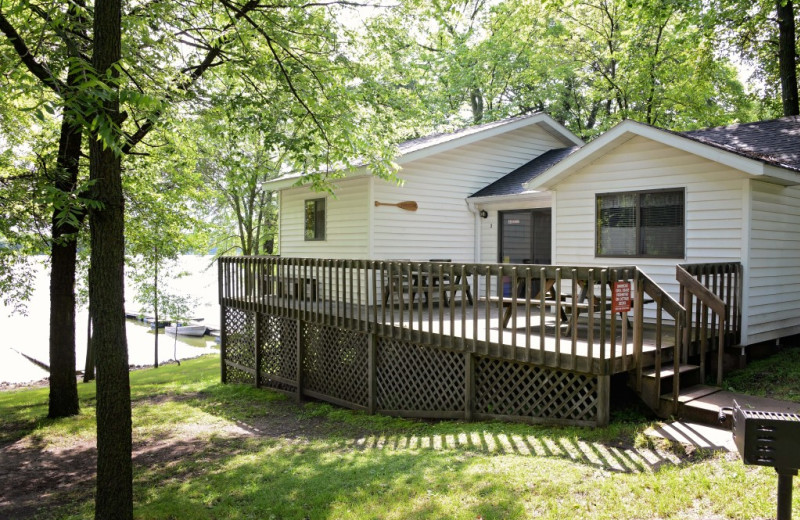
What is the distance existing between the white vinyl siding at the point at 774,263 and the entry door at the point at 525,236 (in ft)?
14.3

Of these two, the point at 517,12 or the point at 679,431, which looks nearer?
the point at 679,431

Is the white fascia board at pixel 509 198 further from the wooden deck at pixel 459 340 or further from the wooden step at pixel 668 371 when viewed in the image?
the wooden step at pixel 668 371

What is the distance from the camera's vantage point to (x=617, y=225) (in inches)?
366

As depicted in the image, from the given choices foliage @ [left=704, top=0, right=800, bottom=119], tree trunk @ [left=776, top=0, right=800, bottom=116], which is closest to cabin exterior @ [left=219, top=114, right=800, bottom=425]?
tree trunk @ [left=776, top=0, right=800, bottom=116]

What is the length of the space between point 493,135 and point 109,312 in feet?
34.6

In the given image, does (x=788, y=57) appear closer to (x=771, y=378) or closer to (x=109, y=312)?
(x=771, y=378)

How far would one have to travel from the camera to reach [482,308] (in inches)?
435

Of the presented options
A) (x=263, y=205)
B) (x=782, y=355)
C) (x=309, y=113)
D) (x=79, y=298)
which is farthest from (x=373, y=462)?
(x=263, y=205)

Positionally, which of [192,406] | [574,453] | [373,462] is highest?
[574,453]

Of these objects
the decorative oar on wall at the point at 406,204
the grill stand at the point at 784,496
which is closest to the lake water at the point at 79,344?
the decorative oar on wall at the point at 406,204

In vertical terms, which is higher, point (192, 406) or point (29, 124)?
point (29, 124)

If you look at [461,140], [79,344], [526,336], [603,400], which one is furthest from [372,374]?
[79,344]

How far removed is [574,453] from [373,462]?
2.15 metres

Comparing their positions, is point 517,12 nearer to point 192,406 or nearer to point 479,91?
point 479,91
